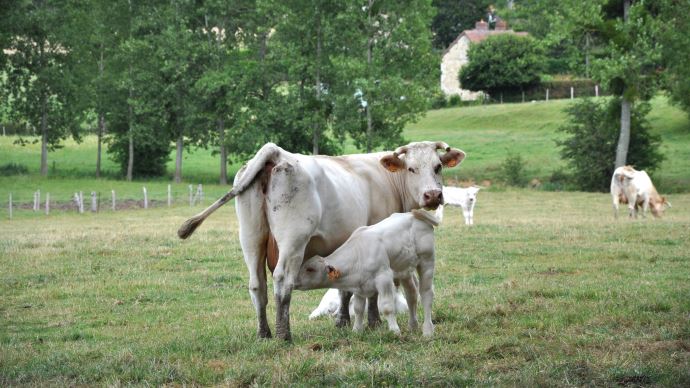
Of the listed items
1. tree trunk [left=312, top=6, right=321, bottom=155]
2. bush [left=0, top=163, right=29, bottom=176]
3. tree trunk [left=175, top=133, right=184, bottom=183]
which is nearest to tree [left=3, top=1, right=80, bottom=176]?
bush [left=0, top=163, right=29, bottom=176]

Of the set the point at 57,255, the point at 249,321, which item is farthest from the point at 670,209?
the point at 249,321

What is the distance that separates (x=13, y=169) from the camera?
5925 cm

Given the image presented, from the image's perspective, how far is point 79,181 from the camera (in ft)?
180

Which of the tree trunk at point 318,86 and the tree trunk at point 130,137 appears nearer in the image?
the tree trunk at point 318,86

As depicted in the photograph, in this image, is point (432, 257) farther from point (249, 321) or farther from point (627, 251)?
point (627, 251)

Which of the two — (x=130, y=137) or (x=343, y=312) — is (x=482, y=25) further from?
(x=343, y=312)

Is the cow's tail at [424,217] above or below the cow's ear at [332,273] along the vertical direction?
above

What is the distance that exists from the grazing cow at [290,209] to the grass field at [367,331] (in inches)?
23.1

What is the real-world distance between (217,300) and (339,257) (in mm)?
4230

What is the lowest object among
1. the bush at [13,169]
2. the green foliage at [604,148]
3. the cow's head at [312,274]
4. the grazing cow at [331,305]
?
the grazing cow at [331,305]

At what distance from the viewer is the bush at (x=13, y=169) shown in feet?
192

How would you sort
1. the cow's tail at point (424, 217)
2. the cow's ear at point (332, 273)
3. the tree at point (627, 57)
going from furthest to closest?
the tree at point (627, 57), the cow's tail at point (424, 217), the cow's ear at point (332, 273)

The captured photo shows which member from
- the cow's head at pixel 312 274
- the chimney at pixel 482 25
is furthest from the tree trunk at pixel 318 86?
the chimney at pixel 482 25

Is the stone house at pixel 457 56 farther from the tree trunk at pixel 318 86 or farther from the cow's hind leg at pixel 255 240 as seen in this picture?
the cow's hind leg at pixel 255 240
